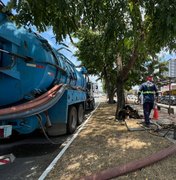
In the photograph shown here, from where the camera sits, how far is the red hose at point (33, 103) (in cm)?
573

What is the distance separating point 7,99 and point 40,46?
165 cm

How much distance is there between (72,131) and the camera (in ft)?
31.7

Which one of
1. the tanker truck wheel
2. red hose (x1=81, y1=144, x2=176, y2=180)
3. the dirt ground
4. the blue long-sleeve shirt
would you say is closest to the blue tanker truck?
the dirt ground

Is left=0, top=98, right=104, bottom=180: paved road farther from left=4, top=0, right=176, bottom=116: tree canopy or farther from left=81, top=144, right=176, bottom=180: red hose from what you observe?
left=4, top=0, right=176, bottom=116: tree canopy

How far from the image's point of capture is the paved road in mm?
5456

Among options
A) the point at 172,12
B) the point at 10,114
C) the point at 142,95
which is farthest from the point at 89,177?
the point at 142,95

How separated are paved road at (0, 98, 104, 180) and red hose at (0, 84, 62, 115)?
126cm

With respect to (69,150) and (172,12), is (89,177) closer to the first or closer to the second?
(69,150)

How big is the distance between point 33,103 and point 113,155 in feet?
7.28

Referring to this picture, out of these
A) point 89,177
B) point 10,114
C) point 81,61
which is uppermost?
point 81,61

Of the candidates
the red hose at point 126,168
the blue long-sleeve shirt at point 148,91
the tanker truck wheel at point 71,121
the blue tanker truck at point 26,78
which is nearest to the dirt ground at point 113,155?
the red hose at point 126,168

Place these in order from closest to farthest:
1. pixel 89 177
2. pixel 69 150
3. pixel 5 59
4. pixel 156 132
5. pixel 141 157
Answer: pixel 89 177, pixel 141 157, pixel 5 59, pixel 69 150, pixel 156 132

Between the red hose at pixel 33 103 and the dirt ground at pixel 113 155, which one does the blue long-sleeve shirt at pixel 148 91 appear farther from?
the red hose at pixel 33 103

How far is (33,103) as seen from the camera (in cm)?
628
